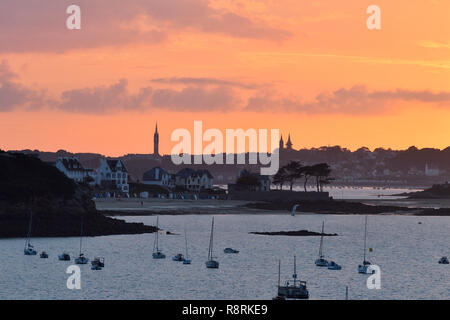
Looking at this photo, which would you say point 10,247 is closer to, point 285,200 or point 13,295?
point 13,295

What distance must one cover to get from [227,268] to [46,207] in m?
42.5

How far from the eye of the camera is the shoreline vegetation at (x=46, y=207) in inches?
4003

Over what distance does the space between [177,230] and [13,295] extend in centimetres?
6515

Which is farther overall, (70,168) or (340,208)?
(70,168)

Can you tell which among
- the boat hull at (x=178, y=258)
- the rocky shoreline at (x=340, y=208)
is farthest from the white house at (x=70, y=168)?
the boat hull at (x=178, y=258)

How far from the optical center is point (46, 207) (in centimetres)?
10631

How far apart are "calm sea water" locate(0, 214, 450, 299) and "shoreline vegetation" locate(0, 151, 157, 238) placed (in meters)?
3.98

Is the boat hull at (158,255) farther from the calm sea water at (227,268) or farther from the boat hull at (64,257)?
the boat hull at (64,257)

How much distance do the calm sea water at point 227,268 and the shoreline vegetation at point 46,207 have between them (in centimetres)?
398

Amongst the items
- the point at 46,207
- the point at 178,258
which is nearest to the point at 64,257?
the point at 178,258

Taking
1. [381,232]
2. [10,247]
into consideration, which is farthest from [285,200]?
[10,247]

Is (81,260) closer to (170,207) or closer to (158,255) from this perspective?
(158,255)

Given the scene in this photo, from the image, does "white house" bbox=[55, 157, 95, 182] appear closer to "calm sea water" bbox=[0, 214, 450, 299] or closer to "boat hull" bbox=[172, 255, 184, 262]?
"calm sea water" bbox=[0, 214, 450, 299]

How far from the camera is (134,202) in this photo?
174625mm
